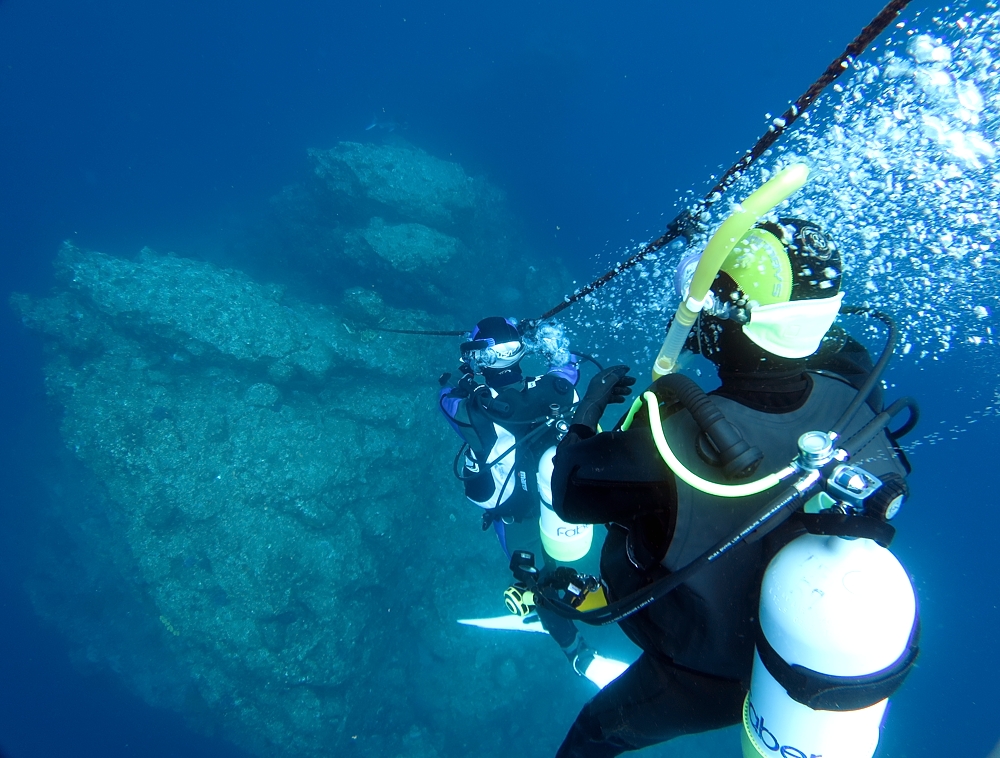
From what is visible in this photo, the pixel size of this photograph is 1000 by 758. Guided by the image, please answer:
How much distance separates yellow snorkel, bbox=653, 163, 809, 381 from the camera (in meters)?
1.27

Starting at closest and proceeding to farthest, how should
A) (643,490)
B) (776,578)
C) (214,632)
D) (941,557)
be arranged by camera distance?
(776,578), (643,490), (214,632), (941,557)

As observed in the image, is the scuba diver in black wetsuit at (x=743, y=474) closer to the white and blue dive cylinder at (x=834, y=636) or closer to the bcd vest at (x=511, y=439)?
the white and blue dive cylinder at (x=834, y=636)

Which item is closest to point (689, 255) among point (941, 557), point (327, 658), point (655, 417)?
point (655, 417)

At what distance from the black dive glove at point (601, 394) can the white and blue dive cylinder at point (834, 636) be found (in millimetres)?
809

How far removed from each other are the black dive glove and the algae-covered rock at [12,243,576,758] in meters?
7.76

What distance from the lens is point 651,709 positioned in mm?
2121

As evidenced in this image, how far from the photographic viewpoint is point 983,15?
3.71 m

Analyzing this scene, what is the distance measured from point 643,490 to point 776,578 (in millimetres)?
412

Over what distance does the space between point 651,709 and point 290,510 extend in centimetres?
787

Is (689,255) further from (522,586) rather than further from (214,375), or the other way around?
(214,375)

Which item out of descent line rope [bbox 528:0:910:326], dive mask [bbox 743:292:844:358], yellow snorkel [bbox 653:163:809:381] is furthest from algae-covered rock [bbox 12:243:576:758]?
dive mask [bbox 743:292:844:358]

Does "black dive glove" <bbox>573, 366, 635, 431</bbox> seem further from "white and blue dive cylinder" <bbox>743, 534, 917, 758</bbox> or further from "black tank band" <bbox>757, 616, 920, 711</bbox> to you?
"black tank band" <bbox>757, 616, 920, 711</bbox>

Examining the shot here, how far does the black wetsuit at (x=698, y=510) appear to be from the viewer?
134 centimetres

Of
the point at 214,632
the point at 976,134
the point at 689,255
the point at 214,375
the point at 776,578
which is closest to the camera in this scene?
the point at 776,578
